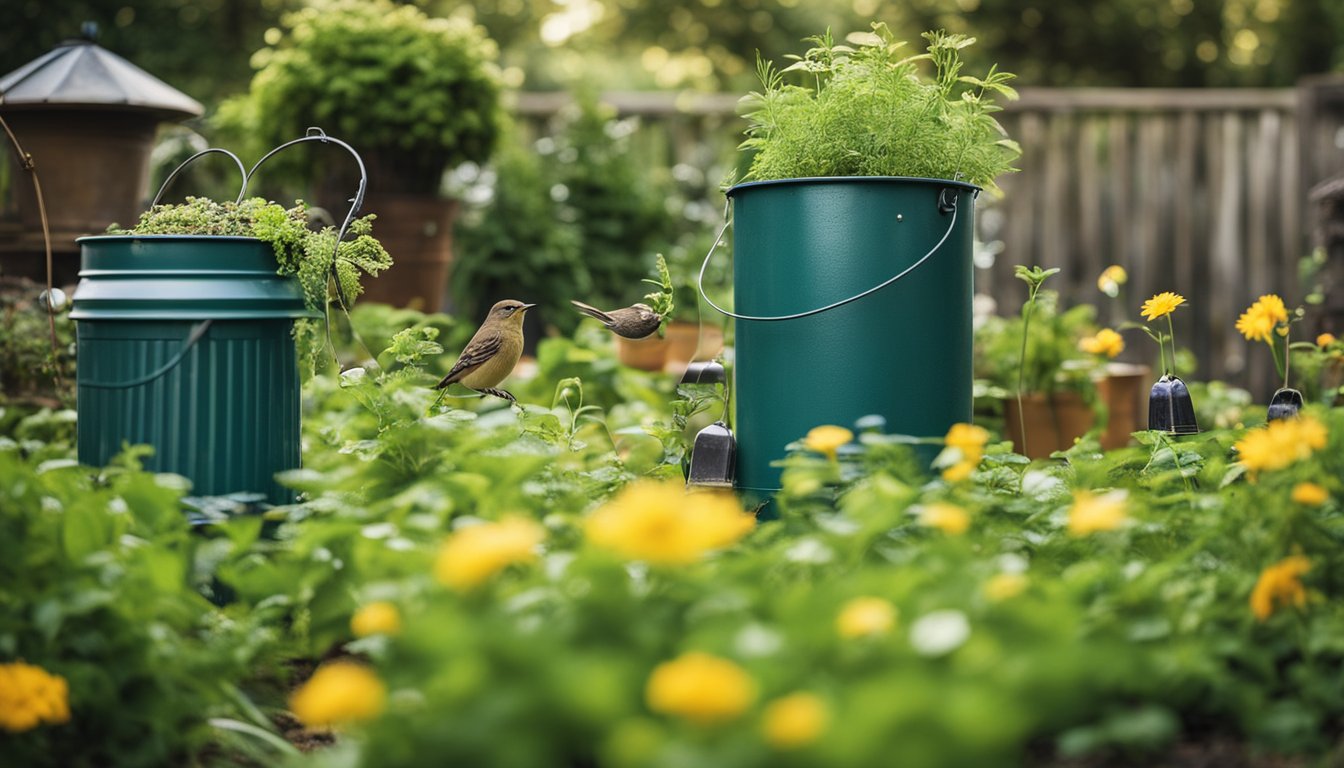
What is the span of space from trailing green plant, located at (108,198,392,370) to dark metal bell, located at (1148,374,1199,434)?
187 centimetres

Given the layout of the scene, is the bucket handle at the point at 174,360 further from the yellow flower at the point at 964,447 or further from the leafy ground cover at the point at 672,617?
the yellow flower at the point at 964,447

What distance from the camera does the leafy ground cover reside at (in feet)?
4.06

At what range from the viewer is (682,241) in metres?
6.32

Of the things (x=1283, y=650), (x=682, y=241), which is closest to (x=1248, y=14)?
(x=682, y=241)

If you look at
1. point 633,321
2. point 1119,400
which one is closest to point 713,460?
point 633,321

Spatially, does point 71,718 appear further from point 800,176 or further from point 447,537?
point 800,176

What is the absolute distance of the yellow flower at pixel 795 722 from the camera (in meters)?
1.13

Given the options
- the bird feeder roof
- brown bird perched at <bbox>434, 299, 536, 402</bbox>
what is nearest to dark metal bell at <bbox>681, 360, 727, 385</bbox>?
brown bird perched at <bbox>434, 299, 536, 402</bbox>

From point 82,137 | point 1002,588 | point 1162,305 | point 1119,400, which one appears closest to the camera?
point 1002,588

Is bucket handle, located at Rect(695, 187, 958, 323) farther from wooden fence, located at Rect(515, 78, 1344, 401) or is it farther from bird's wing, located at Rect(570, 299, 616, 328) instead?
wooden fence, located at Rect(515, 78, 1344, 401)

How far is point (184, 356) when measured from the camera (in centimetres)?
245

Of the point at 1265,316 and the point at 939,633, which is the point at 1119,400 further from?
the point at 939,633

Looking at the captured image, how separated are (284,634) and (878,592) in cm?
119

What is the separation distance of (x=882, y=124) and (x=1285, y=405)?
1170 millimetres
